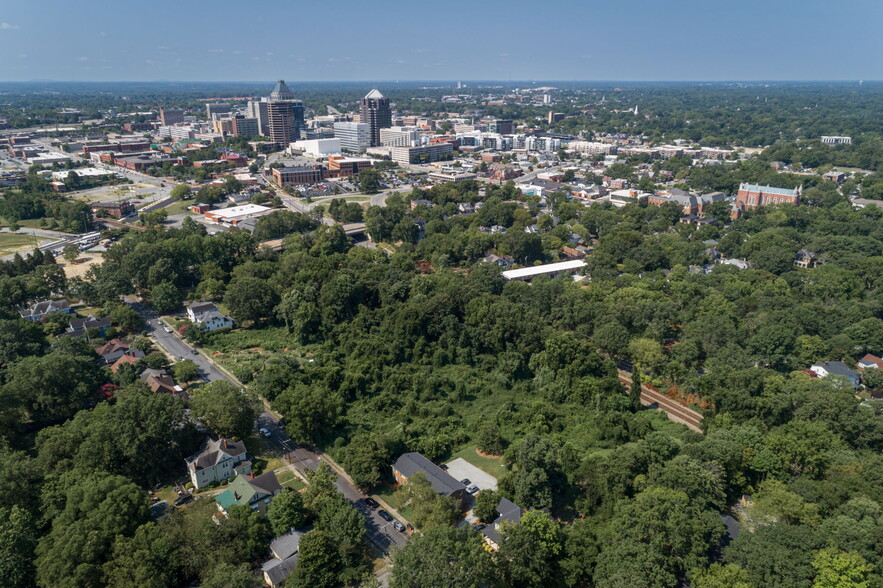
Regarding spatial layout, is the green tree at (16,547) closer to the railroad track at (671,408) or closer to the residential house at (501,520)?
the residential house at (501,520)

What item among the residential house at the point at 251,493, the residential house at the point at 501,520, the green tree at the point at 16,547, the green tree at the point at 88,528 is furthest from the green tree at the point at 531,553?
the green tree at the point at 16,547

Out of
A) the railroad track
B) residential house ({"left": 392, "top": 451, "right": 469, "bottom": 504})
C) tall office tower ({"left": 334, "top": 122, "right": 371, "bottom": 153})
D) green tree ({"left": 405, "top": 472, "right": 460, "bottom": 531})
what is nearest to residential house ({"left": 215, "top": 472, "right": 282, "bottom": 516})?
residential house ({"left": 392, "top": 451, "right": 469, "bottom": 504})

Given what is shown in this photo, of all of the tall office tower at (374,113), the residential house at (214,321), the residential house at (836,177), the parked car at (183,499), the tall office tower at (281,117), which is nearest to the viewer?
the parked car at (183,499)

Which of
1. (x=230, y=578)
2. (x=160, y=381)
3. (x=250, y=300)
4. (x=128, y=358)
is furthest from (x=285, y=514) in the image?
(x=250, y=300)

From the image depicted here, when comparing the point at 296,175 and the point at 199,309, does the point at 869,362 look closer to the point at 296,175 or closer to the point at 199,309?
the point at 199,309

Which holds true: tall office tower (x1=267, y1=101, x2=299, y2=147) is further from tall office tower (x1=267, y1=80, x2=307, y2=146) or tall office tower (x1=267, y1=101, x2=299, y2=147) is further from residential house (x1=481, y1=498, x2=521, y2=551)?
residential house (x1=481, y1=498, x2=521, y2=551)

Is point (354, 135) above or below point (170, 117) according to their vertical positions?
below

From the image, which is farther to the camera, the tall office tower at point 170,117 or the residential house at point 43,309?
the tall office tower at point 170,117

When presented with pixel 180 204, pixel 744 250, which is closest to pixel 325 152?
pixel 180 204
